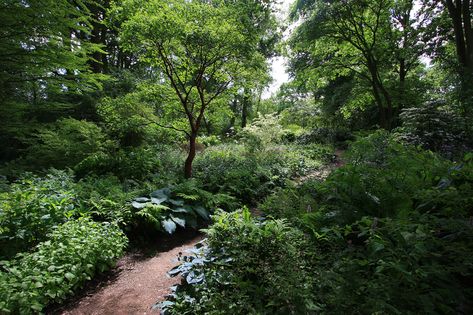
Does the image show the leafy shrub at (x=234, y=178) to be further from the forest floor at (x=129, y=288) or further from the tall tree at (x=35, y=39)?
the tall tree at (x=35, y=39)

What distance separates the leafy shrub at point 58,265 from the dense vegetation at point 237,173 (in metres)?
0.02

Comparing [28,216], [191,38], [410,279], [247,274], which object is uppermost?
[191,38]

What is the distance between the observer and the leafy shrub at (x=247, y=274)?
2260mm

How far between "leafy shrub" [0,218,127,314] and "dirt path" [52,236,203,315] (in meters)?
0.23

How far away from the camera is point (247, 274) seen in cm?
281

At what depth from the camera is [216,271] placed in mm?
2816

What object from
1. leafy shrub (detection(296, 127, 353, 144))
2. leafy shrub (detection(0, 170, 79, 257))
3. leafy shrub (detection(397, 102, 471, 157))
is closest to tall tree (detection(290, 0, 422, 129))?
leafy shrub (detection(397, 102, 471, 157))

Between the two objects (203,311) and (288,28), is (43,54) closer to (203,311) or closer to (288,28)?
(203,311)

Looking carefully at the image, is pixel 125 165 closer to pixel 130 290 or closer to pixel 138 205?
pixel 138 205

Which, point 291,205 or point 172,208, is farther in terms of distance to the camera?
point 172,208

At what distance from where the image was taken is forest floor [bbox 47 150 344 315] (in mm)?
3100

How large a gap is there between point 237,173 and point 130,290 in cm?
453

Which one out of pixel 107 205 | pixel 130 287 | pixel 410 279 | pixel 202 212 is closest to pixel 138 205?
pixel 107 205

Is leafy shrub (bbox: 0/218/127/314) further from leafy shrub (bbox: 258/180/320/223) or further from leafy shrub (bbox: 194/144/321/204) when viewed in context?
leafy shrub (bbox: 194/144/321/204)
